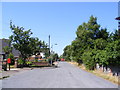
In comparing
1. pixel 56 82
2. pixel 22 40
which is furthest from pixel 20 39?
pixel 56 82

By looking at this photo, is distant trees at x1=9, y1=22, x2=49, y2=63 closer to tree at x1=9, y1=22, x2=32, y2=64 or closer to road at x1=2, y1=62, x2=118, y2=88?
tree at x1=9, y1=22, x2=32, y2=64

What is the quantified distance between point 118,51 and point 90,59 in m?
11.0

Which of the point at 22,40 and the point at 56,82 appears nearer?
the point at 56,82

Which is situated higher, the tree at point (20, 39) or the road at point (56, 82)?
the tree at point (20, 39)

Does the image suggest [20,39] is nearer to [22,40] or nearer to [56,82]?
[22,40]

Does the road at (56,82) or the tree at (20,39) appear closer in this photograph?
the road at (56,82)

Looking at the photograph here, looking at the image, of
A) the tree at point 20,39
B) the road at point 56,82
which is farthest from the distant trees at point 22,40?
the road at point 56,82

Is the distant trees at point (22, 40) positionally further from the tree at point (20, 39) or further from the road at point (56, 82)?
the road at point (56, 82)

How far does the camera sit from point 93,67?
37.2m

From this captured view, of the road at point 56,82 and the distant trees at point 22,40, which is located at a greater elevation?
the distant trees at point 22,40

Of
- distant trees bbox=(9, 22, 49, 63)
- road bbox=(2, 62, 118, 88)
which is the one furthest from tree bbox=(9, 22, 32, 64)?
road bbox=(2, 62, 118, 88)

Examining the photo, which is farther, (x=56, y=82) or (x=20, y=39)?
(x=20, y=39)

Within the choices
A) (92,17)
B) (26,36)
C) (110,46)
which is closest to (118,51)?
(110,46)

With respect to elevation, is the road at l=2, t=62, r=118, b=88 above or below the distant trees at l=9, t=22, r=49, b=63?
below
